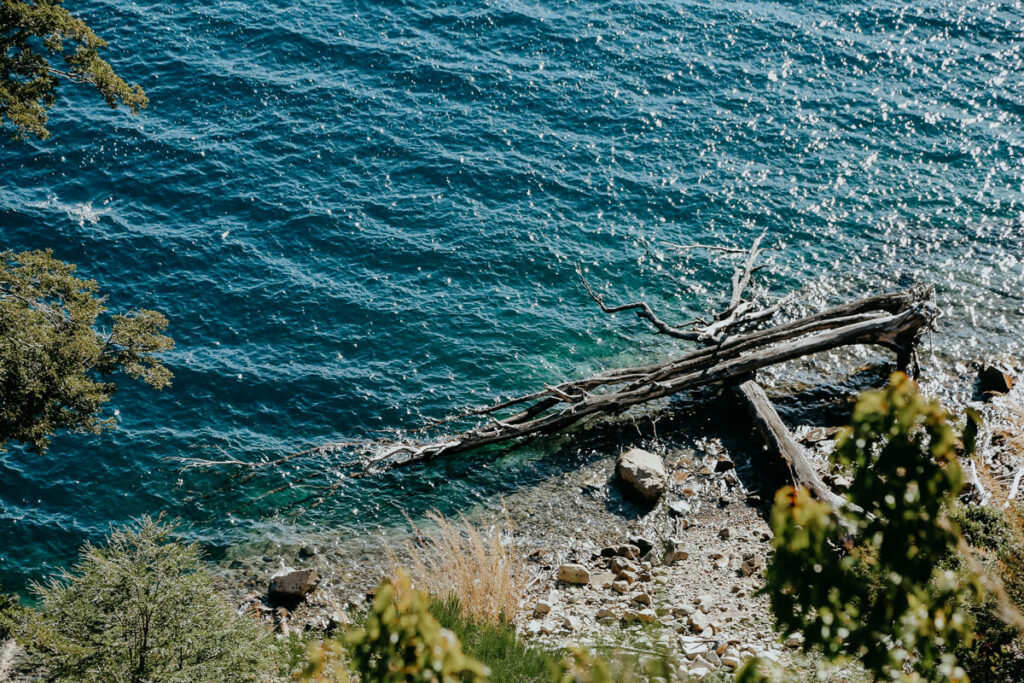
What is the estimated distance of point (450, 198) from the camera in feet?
78.9

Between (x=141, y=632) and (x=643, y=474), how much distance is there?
8671 millimetres

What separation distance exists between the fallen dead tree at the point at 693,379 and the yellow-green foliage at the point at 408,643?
11.2 m

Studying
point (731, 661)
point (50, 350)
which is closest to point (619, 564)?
point (731, 661)

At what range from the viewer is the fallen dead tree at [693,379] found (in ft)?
53.6

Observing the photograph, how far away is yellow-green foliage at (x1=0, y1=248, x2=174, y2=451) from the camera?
41.2 feet

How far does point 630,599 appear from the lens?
12.7m

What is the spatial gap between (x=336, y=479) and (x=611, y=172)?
1357 centimetres

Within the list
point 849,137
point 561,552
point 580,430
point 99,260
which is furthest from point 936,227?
point 99,260

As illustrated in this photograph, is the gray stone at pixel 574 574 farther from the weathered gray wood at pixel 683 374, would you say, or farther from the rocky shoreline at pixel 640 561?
the weathered gray wood at pixel 683 374

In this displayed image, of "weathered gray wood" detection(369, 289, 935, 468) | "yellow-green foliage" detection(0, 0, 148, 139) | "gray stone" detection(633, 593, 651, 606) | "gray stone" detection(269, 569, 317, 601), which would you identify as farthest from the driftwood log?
"yellow-green foliage" detection(0, 0, 148, 139)

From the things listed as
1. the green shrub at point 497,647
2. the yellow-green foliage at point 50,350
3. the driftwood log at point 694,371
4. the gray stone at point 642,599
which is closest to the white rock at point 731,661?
the gray stone at point 642,599

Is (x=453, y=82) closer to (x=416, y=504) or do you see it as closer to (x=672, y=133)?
(x=672, y=133)

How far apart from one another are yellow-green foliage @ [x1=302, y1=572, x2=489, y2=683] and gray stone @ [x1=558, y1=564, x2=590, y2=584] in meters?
8.91

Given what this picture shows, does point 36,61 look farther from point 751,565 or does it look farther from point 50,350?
point 751,565
